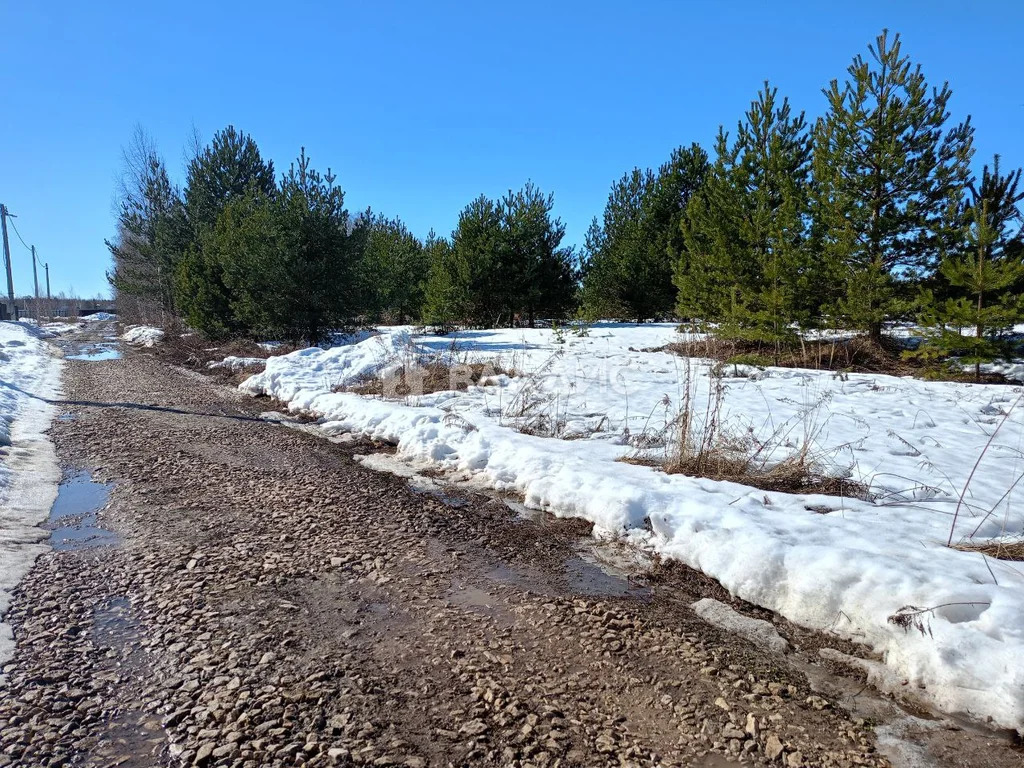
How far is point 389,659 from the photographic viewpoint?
2.71m

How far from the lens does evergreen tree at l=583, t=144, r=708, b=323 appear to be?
21.3 m

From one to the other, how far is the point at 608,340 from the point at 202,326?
1505cm

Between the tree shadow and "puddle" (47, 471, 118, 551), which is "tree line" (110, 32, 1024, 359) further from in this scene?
"puddle" (47, 471, 118, 551)

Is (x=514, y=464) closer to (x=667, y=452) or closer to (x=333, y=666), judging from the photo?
(x=667, y=452)

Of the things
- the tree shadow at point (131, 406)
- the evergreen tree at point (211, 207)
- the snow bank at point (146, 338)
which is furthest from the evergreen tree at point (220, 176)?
the tree shadow at point (131, 406)

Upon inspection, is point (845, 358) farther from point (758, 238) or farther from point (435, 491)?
point (435, 491)

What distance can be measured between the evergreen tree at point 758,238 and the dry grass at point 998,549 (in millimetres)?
10323

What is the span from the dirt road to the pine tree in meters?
9.99

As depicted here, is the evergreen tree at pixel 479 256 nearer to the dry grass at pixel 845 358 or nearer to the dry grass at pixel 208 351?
the dry grass at pixel 208 351

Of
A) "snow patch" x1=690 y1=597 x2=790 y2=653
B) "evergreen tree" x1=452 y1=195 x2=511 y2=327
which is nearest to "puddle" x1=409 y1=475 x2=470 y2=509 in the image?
"snow patch" x1=690 y1=597 x2=790 y2=653

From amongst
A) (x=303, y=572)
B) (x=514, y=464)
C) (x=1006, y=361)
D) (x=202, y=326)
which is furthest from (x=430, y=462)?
(x=202, y=326)

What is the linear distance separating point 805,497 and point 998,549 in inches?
49.3

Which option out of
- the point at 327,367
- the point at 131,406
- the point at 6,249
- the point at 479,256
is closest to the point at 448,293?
the point at 479,256

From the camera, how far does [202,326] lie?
70.7ft
